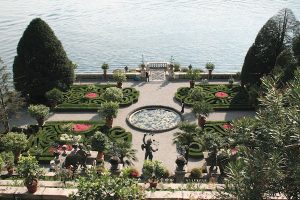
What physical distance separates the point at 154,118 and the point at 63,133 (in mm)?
8576

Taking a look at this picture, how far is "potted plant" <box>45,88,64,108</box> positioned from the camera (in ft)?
121

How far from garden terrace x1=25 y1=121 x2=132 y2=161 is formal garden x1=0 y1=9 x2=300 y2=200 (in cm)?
9

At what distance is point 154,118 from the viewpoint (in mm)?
35875

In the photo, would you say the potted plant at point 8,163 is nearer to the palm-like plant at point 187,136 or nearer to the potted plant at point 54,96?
the palm-like plant at point 187,136

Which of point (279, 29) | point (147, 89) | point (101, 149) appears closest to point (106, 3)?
point (147, 89)

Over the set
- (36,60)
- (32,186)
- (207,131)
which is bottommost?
(207,131)

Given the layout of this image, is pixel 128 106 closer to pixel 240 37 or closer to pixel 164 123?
pixel 164 123

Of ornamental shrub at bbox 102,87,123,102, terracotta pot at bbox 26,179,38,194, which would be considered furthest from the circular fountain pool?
terracotta pot at bbox 26,179,38,194

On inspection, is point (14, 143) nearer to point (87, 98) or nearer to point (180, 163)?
point (180, 163)

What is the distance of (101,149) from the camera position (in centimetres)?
2770

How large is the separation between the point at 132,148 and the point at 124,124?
182 inches

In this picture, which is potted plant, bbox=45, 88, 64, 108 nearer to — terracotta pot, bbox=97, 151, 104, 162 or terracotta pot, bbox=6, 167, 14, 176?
terracotta pot, bbox=97, 151, 104, 162

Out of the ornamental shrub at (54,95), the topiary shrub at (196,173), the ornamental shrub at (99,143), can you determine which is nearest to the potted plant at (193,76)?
the ornamental shrub at (54,95)

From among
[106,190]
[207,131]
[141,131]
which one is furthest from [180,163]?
[106,190]
